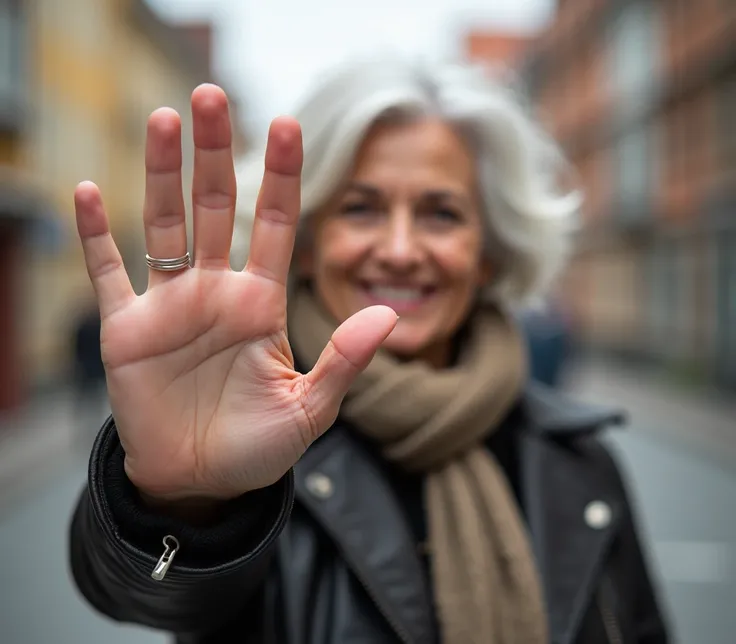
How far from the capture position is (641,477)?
26.8 feet

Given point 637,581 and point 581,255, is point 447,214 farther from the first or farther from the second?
point 581,255

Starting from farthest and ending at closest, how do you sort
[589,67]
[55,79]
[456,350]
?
1. [589,67]
2. [55,79]
3. [456,350]

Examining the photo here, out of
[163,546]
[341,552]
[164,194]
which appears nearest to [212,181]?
[164,194]

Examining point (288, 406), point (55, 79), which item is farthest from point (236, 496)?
point (55, 79)

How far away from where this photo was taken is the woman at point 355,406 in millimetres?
1146

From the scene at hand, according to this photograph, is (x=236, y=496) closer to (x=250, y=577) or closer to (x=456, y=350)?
(x=250, y=577)

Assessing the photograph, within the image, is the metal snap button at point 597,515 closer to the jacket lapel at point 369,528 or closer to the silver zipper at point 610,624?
the silver zipper at point 610,624

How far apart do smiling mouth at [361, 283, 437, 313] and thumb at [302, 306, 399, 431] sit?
0.54 metres

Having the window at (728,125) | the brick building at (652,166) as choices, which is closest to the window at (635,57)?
the brick building at (652,166)

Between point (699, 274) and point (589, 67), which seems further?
point (589, 67)

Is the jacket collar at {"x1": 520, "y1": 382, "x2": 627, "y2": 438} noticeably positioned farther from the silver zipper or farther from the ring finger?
the ring finger

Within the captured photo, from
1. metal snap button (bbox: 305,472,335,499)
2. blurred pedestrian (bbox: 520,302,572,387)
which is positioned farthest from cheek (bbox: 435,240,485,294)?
blurred pedestrian (bbox: 520,302,572,387)

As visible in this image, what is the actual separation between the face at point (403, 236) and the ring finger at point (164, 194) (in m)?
0.58

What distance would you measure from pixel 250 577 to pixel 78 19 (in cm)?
1639
